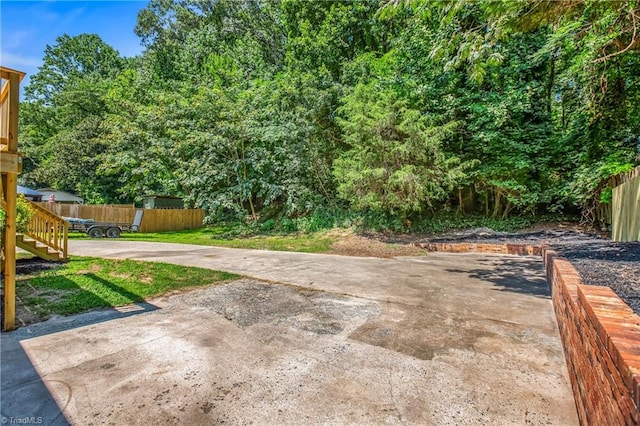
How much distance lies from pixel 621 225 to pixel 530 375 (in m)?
7.12

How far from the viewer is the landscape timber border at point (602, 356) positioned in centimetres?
118

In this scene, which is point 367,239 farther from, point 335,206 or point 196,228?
point 196,228

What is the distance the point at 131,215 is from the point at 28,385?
16.0 m

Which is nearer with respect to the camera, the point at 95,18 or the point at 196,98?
the point at 95,18

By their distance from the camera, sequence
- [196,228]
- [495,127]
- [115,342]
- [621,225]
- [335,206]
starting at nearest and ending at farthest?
1. [115,342]
2. [621,225]
3. [495,127]
4. [335,206]
5. [196,228]

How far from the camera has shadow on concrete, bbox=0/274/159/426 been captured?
2.01 m

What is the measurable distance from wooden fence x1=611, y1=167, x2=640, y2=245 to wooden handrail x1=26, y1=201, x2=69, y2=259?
38.3 feet

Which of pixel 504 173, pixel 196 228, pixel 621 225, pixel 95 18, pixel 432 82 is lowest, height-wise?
pixel 196 228

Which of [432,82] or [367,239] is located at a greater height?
[432,82]

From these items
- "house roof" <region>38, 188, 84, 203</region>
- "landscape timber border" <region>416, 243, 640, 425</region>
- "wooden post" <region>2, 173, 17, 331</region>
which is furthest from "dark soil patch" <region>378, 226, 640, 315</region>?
"house roof" <region>38, 188, 84, 203</region>

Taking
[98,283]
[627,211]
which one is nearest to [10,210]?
[98,283]

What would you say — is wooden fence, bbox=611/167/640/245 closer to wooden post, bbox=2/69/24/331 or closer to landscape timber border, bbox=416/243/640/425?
landscape timber border, bbox=416/243/640/425

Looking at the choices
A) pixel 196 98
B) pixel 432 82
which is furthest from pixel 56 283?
pixel 432 82

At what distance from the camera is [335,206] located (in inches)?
525
